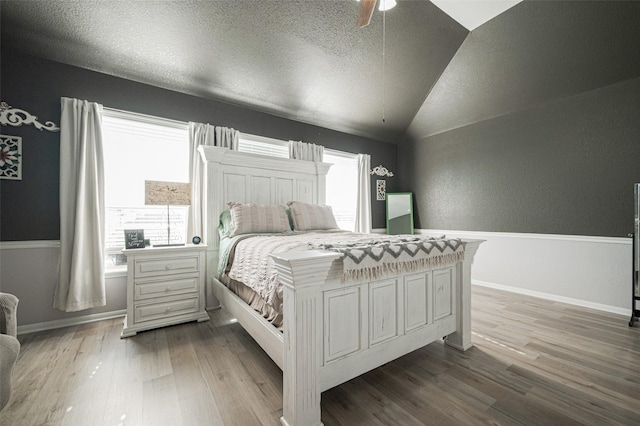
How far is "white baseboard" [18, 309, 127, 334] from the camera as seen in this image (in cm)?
238

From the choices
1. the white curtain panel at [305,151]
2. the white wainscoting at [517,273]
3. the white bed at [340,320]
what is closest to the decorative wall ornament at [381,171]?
the white curtain panel at [305,151]

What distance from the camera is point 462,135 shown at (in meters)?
4.30

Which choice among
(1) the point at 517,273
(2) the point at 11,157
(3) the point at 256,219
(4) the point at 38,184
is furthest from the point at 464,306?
(2) the point at 11,157

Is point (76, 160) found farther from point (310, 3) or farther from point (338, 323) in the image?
point (338, 323)

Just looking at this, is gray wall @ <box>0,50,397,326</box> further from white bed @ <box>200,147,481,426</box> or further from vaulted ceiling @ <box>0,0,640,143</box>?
white bed @ <box>200,147,481,426</box>

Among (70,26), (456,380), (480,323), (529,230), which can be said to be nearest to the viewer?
(456,380)

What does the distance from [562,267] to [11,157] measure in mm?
5940

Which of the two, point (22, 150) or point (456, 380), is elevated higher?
point (22, 150)

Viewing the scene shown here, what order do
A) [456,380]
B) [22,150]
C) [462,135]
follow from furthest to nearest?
[462,135] → [22,150] → [456,380]

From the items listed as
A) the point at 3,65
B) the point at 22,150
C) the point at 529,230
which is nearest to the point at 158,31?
the point at 3,65

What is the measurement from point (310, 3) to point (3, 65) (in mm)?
2805

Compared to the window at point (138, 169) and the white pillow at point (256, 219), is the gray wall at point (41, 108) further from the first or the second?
the white pillow at point (256, 219)

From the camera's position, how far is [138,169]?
2.90 metres

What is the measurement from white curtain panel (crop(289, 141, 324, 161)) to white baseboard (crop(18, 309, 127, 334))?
2802 millimetres
